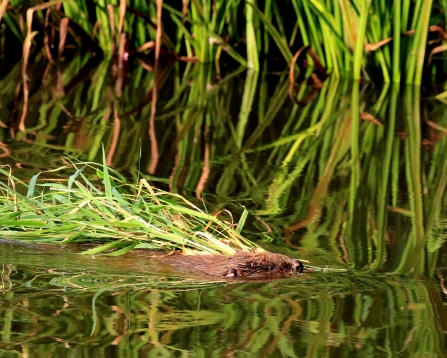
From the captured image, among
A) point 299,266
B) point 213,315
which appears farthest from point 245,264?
point 213,315

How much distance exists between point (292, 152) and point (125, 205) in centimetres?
218

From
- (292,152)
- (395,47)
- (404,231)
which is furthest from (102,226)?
(395,47)

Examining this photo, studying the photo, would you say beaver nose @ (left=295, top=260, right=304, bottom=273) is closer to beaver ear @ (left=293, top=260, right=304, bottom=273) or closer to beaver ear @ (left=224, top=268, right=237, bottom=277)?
beaver ear @ (left=293, top=260, right=304, bottom=273)

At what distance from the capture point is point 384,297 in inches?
109

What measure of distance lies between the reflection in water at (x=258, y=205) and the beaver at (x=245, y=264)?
2.4 inches

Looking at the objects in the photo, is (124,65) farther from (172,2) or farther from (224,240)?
(224,240)

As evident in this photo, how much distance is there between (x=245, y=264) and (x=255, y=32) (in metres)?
5.78

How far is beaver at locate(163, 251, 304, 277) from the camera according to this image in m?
2.87

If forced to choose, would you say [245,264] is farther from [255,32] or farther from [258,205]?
[255,32]

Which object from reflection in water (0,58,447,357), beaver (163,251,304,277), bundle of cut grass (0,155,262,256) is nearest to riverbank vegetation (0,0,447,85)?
reflection in water (0,58,447,357)

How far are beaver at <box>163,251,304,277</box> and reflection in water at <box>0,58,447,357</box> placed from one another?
0.20 ft

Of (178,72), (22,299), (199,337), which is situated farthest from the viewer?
(178,72)

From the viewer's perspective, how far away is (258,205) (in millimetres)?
3852

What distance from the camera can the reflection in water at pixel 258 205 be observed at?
7.94 feet
